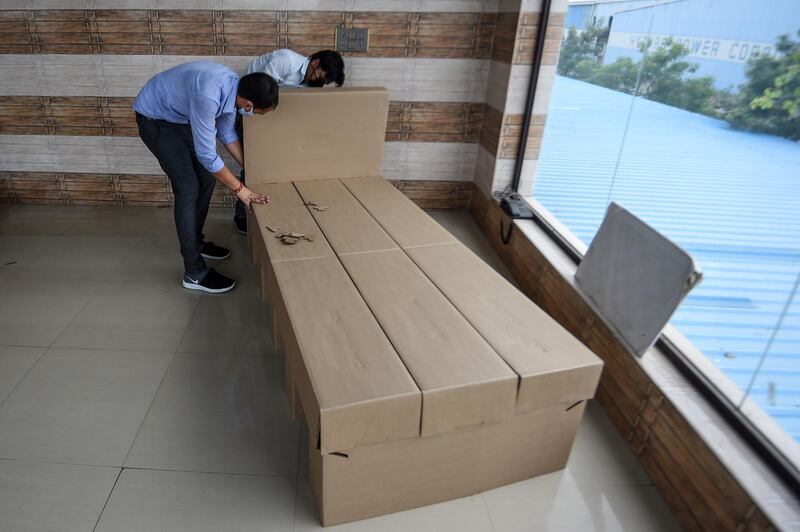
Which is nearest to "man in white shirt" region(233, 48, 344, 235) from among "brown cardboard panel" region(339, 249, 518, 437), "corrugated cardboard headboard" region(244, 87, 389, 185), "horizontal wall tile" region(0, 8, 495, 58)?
"corrugated cardboard headboard" region(244, 87, 389, 185)

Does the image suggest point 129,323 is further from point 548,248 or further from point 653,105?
point 653,105

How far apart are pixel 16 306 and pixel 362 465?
2.17 metres

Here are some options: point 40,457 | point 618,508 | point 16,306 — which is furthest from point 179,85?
point 618,508

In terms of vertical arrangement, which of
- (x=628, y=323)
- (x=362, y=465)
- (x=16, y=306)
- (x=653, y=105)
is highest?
(x=653, y=105)

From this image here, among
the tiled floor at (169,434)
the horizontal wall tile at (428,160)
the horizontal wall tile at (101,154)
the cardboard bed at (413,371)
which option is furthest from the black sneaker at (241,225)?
the cardboard bed at (413,371)

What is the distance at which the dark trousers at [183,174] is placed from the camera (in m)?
2.56

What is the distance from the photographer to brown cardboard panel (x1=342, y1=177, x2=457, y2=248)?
238 centimetres

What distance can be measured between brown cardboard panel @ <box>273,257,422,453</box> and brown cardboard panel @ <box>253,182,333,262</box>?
26 cm

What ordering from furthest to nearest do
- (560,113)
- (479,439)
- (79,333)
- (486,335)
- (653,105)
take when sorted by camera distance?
(560,113)
(79,333)
(653,105)
(486,335)
(479,439)

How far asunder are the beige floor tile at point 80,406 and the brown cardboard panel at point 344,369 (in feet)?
2.21

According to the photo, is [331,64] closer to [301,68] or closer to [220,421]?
[301,68]

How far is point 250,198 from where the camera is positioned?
8.57 feet

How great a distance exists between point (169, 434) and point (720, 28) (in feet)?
8.19

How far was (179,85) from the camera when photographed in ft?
7.90
